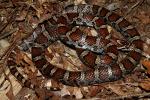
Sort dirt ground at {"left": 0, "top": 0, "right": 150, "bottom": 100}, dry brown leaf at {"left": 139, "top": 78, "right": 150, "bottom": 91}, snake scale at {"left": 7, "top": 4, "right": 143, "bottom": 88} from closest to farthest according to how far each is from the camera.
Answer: dry brown leaf at {"left": 139, "top": 78, "right": 150, "bottom": 91}
dirt ground at {"left": 0, "top": 0, "right": 150, "bottom": 100}
snake scale at {"left": 7, "top": 4, "right": 143, "bottom": 88}

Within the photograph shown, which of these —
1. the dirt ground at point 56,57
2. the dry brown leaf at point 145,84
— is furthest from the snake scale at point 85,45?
the dry brown leaf at point 145,84

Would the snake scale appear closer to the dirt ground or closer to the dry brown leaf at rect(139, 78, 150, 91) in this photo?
the dirt ground

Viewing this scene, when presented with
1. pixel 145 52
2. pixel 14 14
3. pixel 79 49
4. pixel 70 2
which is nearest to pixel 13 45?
pixel 14 14

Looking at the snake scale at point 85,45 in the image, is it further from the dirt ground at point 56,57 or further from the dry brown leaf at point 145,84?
the dry brown leaf at point 145,84

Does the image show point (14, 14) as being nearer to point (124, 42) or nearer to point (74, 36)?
point (74, 36)

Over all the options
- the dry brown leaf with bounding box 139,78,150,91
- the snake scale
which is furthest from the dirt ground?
the snake scale

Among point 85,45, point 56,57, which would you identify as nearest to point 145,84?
point 85,45

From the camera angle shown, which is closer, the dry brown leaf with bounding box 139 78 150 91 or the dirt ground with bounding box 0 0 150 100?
the dry brown leaf with bounding box 139 78 150 91

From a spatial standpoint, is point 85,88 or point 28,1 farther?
point 28,1
